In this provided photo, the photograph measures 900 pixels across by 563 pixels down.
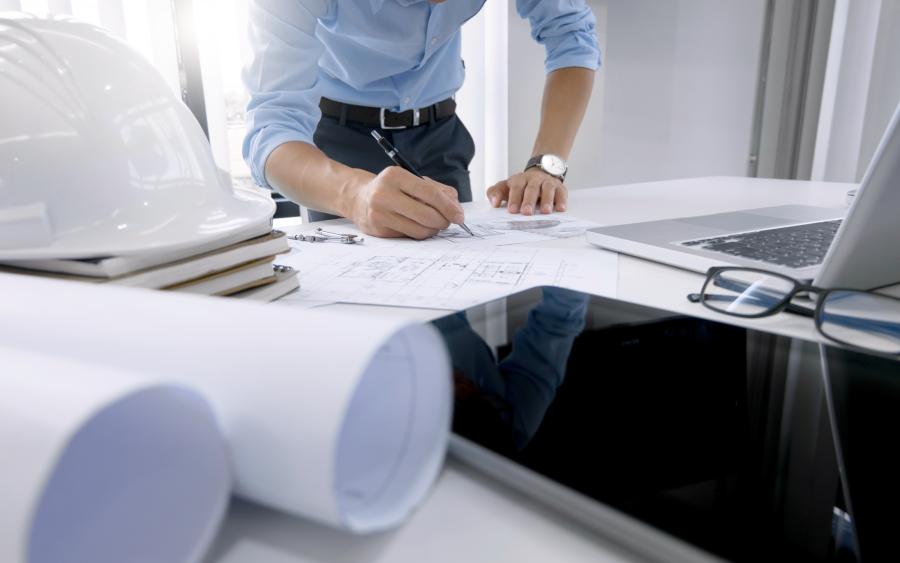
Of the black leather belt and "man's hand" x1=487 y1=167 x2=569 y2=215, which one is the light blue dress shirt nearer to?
the black leather belt

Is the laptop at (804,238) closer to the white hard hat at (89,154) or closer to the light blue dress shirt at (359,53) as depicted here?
the white hard hat at (89,154)

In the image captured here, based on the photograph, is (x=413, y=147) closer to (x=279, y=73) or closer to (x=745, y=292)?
(x=279, y=73)

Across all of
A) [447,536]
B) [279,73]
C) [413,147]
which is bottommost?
[447,536]

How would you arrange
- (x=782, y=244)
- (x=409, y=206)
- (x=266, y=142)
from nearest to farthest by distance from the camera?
(x=782, y=244) < (x=409, y=206) < (x=266, y=142)

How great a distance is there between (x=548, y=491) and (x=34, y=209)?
14.4 inches

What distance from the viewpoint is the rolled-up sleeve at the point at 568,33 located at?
4.08 feet

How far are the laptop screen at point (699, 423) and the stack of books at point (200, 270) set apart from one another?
0.55 feet

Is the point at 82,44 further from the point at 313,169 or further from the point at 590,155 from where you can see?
the point at 590,155

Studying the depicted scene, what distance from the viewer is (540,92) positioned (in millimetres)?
1961

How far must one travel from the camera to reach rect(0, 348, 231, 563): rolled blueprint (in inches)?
6.1

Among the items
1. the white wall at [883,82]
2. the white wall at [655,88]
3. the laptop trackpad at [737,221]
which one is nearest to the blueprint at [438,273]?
the laptop trackpad at [737,221]

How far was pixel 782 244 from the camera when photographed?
21.7 inches

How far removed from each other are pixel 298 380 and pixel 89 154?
296 millimetres

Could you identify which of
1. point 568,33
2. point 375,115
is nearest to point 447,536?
point 375,115
